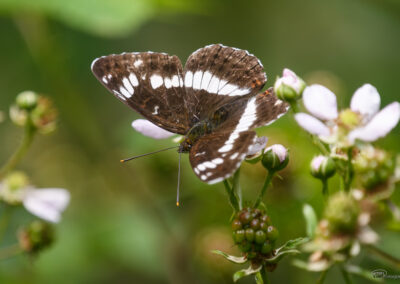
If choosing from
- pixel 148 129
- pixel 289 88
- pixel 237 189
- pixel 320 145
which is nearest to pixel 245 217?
pixel 237 189

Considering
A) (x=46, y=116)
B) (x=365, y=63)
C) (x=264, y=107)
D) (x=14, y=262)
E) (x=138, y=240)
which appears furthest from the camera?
(x=365, y=63)

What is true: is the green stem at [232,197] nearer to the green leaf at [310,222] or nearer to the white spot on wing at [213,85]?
the green leaf at [310,222]

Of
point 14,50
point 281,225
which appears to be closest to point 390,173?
point 281,225

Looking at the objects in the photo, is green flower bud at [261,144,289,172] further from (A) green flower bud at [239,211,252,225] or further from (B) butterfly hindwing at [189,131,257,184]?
(A) green flower bud at [239,211,252,225]

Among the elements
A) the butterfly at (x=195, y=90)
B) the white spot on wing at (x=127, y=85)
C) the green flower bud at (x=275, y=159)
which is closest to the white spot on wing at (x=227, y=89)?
the butterfly at (x=195, y=90)

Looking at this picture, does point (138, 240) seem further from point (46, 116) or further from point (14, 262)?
point (46, 116)
